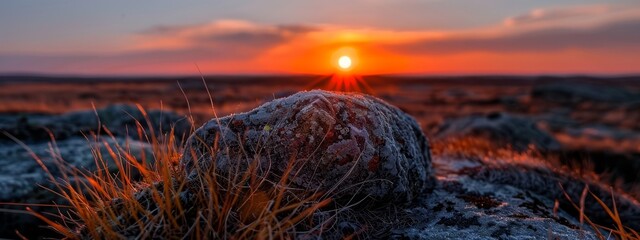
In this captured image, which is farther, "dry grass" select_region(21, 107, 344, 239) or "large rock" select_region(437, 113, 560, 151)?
"large rock" select_region(437, 113, 560, 151)

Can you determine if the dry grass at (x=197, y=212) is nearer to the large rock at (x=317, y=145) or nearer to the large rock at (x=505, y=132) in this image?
the large rock at (x=317, y=145)

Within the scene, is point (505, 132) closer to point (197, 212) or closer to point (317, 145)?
point (317, 145)

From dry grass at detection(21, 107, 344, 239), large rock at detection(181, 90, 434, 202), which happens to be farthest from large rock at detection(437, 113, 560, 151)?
dry grass at detection(21, 107, 344, 239)

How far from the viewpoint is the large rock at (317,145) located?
Result: 118 inches

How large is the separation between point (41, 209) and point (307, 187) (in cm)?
288

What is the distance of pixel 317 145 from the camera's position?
305cm

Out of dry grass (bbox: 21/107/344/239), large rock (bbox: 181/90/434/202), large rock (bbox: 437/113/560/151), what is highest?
large rock (bbox: 181/90/434/202)

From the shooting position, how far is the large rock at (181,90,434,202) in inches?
118

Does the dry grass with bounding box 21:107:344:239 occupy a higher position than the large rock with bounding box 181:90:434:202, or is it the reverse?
the large rock with bounding box 181:90:434:202

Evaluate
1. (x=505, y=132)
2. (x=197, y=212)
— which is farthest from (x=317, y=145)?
(x=505, y=132)

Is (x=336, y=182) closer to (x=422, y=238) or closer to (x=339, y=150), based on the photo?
(x=339, y=150)

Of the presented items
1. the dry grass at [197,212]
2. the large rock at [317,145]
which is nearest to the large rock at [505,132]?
the large rock at [317,145]

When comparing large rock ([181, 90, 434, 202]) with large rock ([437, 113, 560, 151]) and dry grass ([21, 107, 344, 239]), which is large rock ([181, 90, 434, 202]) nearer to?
dry grass ([21, 107, 344, 239])

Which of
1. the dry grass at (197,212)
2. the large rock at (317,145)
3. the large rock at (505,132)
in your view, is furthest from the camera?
the large rock at (505,132)
